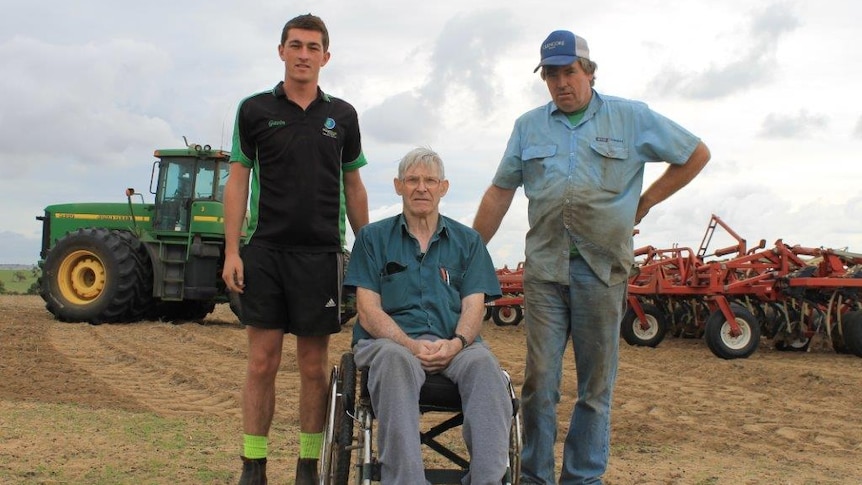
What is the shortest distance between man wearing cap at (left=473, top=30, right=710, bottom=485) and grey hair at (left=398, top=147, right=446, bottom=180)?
424 mm

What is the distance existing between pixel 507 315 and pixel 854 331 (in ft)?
22.6

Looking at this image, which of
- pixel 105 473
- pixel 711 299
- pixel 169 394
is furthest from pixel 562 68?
pixel 711 299

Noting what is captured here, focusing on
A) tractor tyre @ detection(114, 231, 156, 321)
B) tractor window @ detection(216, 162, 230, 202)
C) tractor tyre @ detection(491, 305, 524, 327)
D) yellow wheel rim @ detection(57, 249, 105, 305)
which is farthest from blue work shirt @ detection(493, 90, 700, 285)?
tractor tyre @ detection(491, 305, 524, 327)

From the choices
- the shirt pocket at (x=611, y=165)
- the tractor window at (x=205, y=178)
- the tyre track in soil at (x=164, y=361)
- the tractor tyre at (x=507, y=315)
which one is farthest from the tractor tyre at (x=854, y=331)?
the shirt pocket at (x=611, y=165)

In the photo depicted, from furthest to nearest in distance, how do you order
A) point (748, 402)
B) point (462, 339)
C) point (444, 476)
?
point (748, 402)
point (462, 339)
point (444, 476)

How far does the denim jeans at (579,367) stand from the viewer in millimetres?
3848

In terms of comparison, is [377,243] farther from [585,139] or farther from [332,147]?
[585,139]

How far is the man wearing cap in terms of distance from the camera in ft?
12.5

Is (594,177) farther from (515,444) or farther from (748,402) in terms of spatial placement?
(748,402)

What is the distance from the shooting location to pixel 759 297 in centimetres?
1218

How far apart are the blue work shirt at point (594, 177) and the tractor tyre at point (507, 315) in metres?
12.9

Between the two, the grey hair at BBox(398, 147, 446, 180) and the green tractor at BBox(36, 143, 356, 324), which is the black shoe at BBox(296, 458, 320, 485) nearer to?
the grey hair at BBox(398, 147, 446, 180)

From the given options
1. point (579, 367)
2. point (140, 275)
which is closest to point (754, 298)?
point (140, 275)

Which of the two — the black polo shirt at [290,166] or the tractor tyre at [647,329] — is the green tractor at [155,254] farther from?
the black polo shirt at [290,166]
